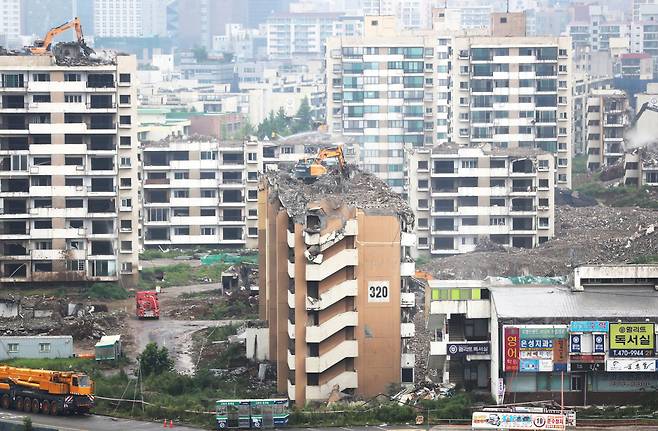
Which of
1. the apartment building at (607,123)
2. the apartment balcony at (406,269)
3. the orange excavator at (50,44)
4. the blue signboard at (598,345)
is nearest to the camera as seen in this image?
the blue signboard at (598,345)

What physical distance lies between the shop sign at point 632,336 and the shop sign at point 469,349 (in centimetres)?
336

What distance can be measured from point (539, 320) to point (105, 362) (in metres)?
14.9

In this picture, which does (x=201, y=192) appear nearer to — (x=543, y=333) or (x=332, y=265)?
(x=332, y=265)

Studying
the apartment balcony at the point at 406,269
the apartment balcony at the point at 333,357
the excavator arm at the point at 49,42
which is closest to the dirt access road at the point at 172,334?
the apartment balcony at the point at 333,357

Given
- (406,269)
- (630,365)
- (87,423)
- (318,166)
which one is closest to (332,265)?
(406,269)

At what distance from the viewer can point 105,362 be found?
2238 inches

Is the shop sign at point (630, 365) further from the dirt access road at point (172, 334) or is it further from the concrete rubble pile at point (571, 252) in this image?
the concrete rubble pile at point (571, 252)

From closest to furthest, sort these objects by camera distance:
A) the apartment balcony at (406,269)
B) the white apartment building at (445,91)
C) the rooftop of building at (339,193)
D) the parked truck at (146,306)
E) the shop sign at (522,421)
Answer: the shop sign at (522,421) < the apartment balcony at (406,269) < the rooftop of building at (339,193) < the parked truck at (146,306) < the white apartment building at (445,91)

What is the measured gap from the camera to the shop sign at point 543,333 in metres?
47.2

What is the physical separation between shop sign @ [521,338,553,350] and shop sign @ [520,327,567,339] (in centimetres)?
8

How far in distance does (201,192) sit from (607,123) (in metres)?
30.0

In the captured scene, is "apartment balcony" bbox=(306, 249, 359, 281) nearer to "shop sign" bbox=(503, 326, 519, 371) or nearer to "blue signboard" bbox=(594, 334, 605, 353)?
"shop sign" bbox=(503, 326, 519, 371)

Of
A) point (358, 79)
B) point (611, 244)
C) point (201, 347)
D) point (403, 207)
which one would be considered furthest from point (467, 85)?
point (403, 207)

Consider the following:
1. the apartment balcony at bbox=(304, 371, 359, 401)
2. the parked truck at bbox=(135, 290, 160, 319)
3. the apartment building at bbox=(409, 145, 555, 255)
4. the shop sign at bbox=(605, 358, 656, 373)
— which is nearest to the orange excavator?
the parked truck at bbox=(135, 290, 160, 319)
